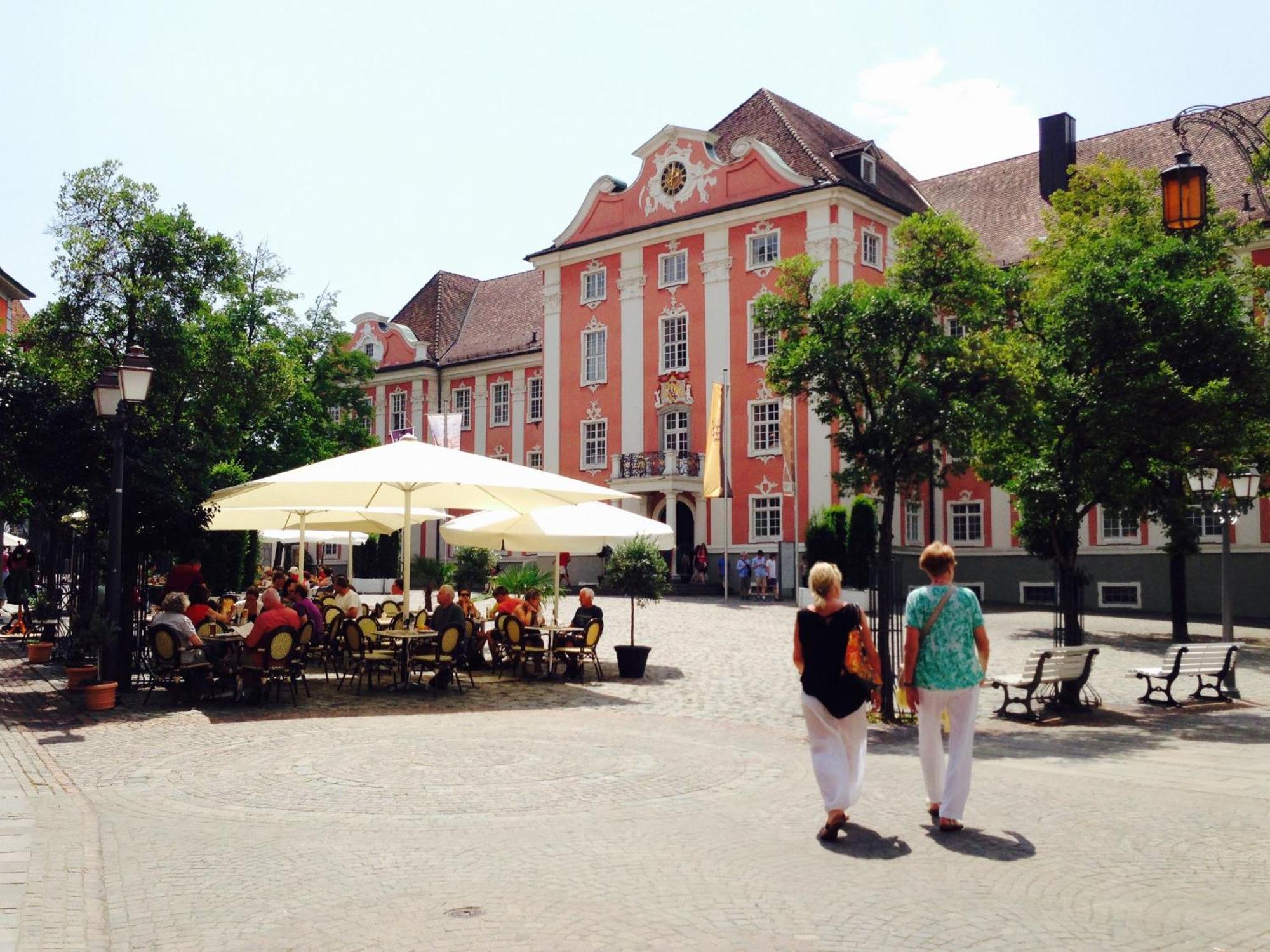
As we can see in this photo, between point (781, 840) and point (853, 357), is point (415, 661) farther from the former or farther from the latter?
point (781, 840)

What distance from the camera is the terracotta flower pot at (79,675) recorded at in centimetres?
1441

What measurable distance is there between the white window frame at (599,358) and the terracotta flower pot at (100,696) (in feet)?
112

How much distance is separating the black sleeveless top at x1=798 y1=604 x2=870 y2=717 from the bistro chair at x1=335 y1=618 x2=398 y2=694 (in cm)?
858

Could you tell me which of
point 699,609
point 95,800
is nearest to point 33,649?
point 95,800

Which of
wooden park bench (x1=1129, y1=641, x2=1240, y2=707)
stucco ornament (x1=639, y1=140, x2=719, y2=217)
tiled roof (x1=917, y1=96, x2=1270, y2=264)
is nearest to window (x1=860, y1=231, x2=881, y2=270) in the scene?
tiled roof (x1=917, y1=96, x2=1270, y2=264)

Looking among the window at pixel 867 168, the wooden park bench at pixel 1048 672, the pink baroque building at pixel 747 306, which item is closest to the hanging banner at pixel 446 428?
the pink baroque building at pixel 747 306

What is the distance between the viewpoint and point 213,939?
531cm

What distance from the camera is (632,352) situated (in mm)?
45281

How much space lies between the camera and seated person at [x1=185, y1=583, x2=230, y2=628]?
1538cm

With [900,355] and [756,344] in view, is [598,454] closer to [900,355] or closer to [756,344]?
[756,344]

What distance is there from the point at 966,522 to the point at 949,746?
35.0 meters

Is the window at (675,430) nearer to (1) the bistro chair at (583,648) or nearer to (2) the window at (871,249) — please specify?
(2) the window at (871,249)

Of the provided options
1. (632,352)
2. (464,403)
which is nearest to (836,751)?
(632,352)

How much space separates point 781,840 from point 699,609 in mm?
24992
